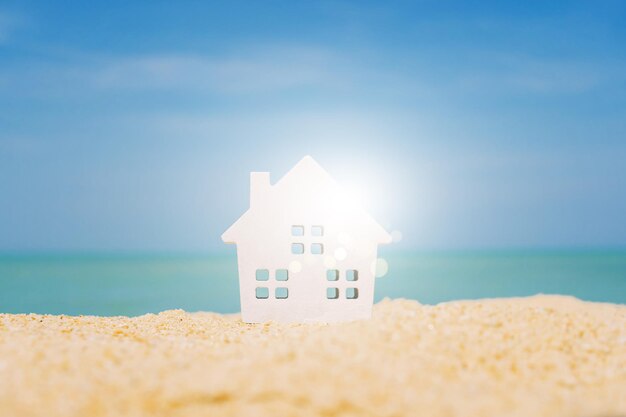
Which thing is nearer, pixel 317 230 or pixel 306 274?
pixel 306 274

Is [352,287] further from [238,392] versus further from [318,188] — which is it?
[238,392]

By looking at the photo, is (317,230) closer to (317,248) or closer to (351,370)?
(317,248)

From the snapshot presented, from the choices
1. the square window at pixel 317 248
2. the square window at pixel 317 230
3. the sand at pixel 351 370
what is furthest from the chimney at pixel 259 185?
the sand at pixel 351 370

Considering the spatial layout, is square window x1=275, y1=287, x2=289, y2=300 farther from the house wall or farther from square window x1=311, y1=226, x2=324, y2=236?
square window x1=311, y1=226, x2=324, y2=236

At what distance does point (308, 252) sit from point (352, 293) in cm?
147

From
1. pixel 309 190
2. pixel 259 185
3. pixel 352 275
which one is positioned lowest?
pixel 352 275

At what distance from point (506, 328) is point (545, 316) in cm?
129

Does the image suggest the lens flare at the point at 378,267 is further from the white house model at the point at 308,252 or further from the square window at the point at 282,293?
the square window at the point at 282,293

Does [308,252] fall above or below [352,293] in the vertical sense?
above

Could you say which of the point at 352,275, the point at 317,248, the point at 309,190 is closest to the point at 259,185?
the point at 309,190

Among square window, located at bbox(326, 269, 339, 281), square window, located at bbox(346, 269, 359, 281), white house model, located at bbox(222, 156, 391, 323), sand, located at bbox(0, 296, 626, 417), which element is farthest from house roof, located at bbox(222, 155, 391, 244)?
sand, located at bbox(0, 296, 626, 417)

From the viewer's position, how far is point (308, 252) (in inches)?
587

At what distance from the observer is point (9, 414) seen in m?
6.77

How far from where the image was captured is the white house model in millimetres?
14883
